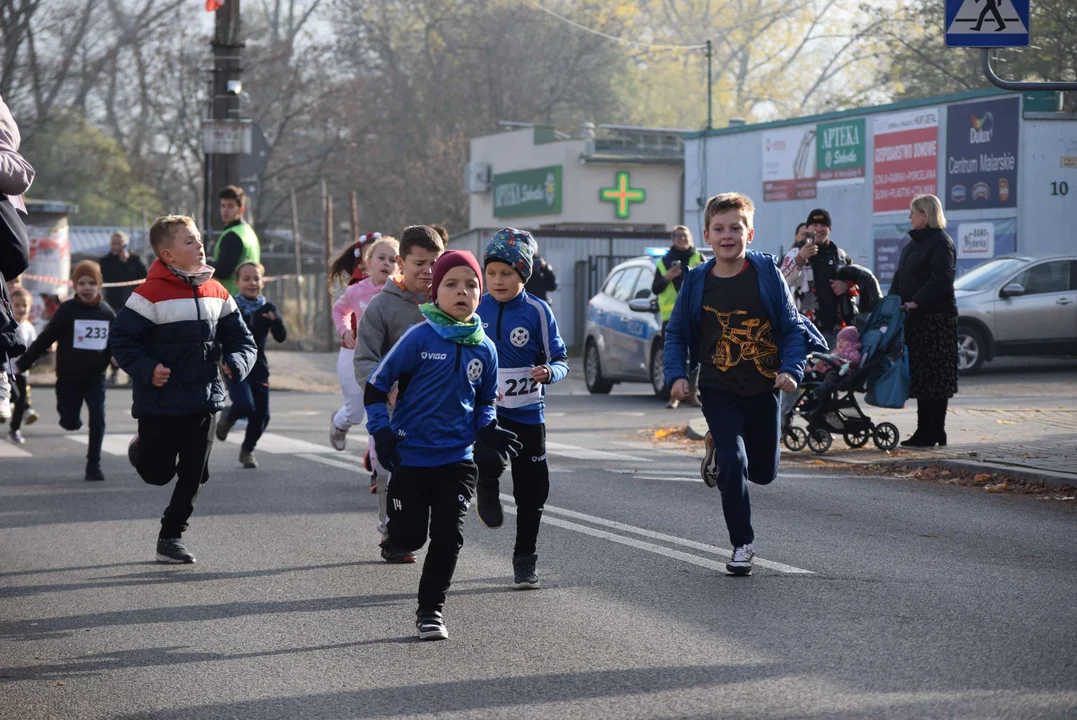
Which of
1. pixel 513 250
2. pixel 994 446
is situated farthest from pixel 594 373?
pixel 513 250

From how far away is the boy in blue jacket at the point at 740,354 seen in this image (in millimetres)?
7410

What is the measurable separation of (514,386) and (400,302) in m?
0.88

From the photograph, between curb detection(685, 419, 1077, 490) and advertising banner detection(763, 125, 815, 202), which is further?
advertising banner detection(763, 125, 815, 202)

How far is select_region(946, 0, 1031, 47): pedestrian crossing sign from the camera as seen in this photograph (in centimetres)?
1178

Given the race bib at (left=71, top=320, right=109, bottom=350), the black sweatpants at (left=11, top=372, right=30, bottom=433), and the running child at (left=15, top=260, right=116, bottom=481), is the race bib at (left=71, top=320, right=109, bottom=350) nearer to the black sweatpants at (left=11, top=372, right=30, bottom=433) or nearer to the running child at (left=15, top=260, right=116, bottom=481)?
the running child at (left=15, top=260, right=116, bottom=481)

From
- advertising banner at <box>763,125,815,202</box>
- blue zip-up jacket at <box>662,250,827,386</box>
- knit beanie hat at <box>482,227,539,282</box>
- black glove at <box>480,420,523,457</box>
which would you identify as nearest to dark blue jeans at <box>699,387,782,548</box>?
blue zip-up jacket at <box>662,250,827,386</box>

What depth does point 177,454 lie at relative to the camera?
818cm

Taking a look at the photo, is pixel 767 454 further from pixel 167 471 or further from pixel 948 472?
pixel 948 472

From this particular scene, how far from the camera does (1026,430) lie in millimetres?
14000

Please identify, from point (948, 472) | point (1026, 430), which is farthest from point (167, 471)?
point (1026, 430)

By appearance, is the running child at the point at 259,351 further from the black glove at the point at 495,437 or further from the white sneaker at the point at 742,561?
the black glove at the point at 495,437

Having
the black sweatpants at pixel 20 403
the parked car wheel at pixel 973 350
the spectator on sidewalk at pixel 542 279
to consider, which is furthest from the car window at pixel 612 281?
the black sweatpants at pixel 20 403

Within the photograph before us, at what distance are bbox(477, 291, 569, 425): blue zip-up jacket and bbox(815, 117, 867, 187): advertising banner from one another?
23520 mm

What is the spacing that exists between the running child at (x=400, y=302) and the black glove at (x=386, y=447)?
1.50 metres
